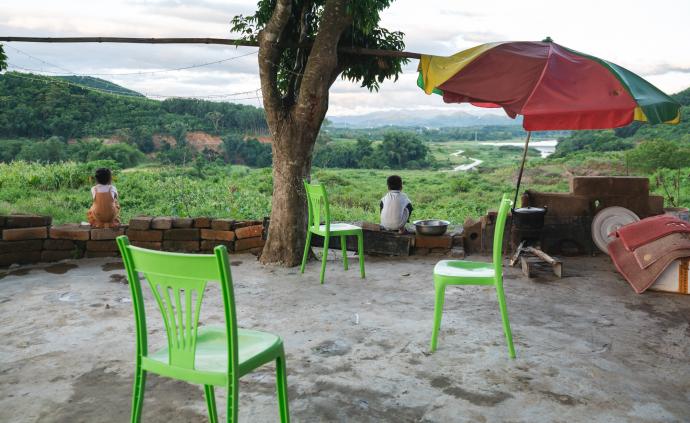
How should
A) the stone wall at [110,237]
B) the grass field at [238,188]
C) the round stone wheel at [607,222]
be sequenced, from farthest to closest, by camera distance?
1. the grass field at [238,188]
2. the round stone wheel at [607,222]
3. the stone wall at [110,237]

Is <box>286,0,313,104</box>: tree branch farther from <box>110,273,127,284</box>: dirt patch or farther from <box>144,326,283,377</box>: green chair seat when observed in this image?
<box>144,326,283,377</box>: green chair seat

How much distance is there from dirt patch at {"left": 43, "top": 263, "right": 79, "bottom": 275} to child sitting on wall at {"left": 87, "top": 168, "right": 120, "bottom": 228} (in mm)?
541

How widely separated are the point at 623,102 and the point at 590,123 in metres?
0.34

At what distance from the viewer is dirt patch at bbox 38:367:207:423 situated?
2.75m

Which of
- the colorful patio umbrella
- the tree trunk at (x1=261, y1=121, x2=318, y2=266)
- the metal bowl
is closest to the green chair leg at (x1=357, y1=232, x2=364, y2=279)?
the tree trunk at (x1=261, y1=121, x2=318, y2=266)

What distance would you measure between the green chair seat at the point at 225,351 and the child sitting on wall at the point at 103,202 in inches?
171

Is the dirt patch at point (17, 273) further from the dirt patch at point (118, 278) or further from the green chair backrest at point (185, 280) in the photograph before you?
the green chair backrest at point (185, 280)

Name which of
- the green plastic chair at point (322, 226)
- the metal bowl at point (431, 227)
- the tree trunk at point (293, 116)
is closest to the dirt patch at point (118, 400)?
the green plastic chair at point (322, 226)

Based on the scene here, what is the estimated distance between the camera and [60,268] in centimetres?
587

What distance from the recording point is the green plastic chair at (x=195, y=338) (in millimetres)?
1954

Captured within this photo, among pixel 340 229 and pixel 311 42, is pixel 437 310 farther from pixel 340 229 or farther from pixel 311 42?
pixel 311 42

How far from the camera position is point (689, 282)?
501cm

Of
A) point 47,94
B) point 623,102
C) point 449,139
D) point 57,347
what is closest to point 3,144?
point 47,94

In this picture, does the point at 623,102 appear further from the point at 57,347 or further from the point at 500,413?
the point at 57,347
